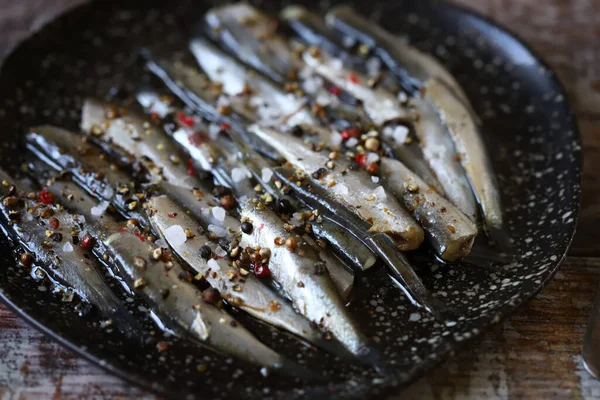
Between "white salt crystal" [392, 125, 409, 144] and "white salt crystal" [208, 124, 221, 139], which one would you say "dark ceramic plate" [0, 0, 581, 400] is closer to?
"white salt crystal" [392, 125, 409, 144]

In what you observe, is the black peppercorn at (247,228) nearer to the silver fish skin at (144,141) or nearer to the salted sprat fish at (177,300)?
the salted sprat fish at (177,300)

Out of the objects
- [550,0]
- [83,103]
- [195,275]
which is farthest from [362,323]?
[550,0]

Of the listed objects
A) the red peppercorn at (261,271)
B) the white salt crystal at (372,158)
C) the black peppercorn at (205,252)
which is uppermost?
the white salt crystal at (372,158)

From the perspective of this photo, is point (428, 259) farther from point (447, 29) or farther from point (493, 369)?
point (447, 29)

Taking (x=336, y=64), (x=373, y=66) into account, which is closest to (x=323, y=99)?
(x=336, y=64)

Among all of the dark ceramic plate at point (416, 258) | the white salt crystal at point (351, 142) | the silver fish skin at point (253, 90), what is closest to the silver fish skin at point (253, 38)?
the silver fish skin at point (253, 90)

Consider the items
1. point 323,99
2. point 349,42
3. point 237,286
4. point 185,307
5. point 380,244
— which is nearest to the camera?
point 185,307

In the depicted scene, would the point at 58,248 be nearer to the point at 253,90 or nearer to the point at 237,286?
the point at 237,286
